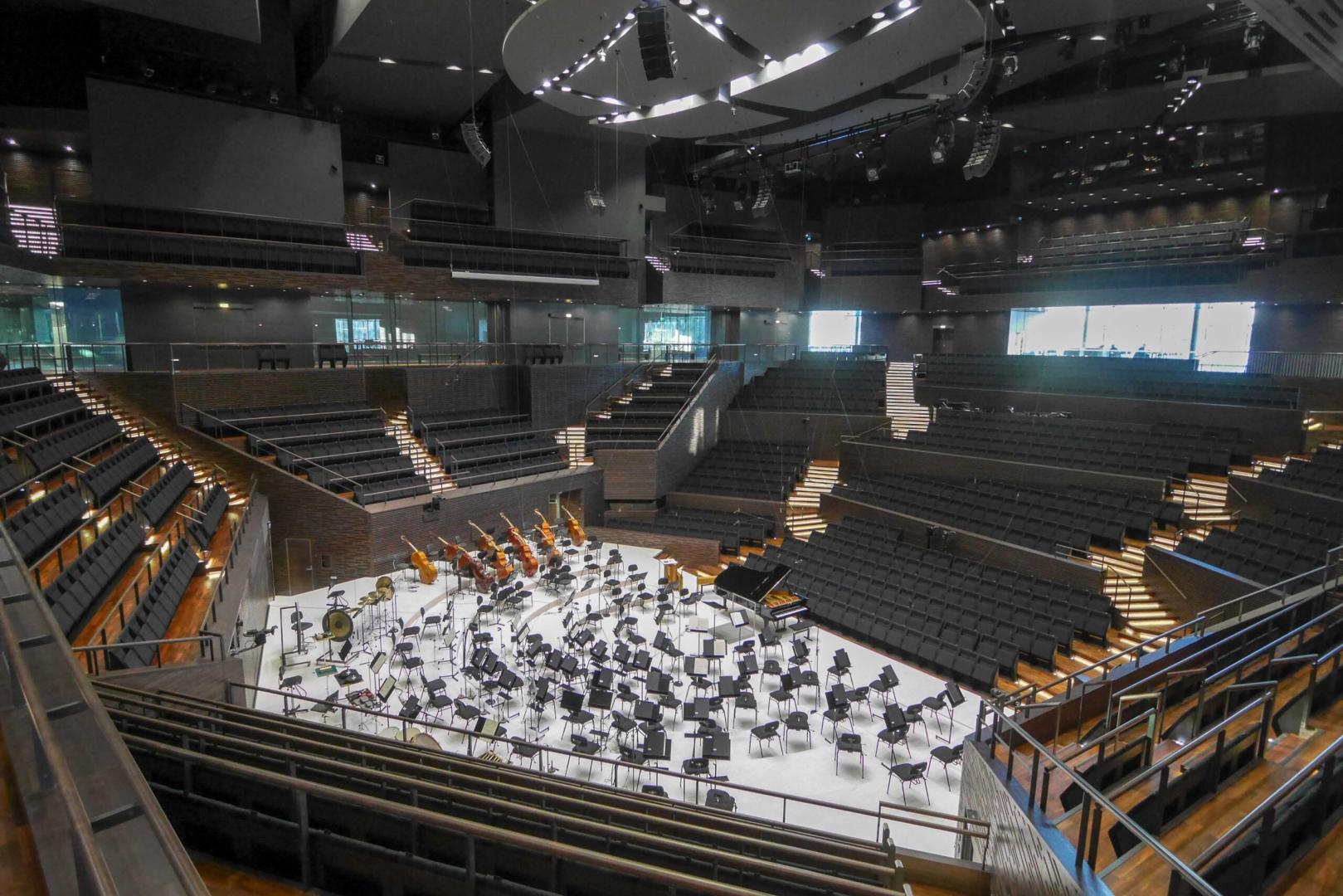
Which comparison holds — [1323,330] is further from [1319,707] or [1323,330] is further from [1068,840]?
[1068,840]

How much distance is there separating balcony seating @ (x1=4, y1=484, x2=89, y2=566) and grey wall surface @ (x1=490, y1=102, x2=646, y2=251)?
13.9m

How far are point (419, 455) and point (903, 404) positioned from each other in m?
14.9

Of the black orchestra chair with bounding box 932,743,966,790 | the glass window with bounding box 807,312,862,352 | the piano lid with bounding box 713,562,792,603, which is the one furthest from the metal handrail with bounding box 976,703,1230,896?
the glass window with bounding box 807,312,862,352

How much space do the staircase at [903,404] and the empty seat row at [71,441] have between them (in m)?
18.0

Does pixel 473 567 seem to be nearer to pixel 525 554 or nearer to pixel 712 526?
pixel 525 554

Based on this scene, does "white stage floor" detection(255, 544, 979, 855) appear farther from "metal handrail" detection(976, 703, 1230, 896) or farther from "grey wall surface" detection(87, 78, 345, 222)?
"grey wall surface" detection(87, 78, 345, 222)

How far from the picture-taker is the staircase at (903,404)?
20656 millimetres

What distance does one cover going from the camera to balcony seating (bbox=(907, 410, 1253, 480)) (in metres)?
14.2

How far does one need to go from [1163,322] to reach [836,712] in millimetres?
18487

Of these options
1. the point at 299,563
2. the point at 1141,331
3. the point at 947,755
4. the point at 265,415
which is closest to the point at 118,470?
the point at 299,563

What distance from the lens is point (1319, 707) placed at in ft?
17.8

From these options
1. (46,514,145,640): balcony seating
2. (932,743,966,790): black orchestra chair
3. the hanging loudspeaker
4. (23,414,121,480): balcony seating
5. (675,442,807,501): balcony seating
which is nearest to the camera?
(46,514,145,640): balcony seating

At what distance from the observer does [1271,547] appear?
10.5 m

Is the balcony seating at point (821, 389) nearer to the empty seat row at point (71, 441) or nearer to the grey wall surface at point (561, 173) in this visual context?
the grey wall surface at point (561, 173)
